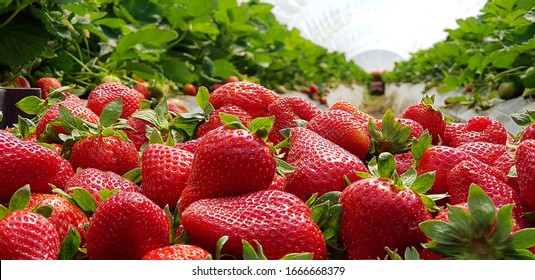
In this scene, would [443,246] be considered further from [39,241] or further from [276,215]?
[39,241]

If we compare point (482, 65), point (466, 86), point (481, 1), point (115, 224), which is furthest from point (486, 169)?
point (481, 1)

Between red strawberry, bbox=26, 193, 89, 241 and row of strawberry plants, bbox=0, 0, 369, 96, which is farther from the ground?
red strawberry, bbox=26, 193, 89, 241

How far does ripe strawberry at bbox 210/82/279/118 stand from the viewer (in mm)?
1109

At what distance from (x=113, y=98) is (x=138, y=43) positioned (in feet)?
10.6

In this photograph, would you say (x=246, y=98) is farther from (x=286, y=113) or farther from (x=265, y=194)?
(x=265, y=194)

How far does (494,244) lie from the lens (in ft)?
2.16

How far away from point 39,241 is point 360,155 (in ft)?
1.60

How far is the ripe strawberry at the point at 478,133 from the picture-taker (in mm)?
1060

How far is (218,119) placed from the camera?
3.50 ft

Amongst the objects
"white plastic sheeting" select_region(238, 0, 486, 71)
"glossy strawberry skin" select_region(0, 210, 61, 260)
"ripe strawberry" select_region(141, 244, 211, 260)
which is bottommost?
"white plastic sheeting" select_region(238, 0, 486, 71)

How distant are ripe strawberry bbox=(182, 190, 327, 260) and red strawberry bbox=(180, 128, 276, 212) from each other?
3cm

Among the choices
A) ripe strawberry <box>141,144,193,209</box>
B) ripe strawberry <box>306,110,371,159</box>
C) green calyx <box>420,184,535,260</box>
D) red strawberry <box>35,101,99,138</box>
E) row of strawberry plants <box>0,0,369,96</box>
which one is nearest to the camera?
green calyx <box>420,184,535,260</box>

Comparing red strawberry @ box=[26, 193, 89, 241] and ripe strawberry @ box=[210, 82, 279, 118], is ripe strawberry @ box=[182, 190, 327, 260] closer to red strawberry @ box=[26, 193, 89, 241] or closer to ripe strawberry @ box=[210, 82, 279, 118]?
red strawberry @ box=[26, 193, 89, 241]

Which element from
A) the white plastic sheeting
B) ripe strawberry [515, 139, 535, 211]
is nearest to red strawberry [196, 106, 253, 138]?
ripe strawberry [515, 139, 535, 211]
